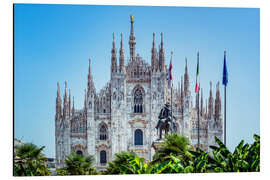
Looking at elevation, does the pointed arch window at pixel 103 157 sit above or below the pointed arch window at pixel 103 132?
below

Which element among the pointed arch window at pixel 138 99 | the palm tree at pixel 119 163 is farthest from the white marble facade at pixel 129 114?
the palm tree at pixel 119 163

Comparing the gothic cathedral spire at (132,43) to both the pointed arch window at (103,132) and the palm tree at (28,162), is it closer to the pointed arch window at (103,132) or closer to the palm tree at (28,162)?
the pointed arch window at (103,132)

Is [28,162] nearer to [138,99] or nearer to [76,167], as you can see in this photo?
[76,167]

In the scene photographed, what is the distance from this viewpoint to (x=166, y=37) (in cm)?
1406

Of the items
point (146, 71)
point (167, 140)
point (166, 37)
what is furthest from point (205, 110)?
point (167, 140)

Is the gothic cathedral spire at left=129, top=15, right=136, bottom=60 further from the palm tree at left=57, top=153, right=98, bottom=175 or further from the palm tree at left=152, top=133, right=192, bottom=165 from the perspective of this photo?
the palm tree at left=57, top=153, right=98, bottom=175

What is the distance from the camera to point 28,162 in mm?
11008

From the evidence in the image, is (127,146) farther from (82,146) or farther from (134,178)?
(134,178)

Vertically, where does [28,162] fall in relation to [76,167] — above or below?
above

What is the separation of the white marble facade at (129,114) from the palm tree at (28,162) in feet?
16.9

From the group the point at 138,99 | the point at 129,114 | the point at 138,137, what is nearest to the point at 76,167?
the point at 138,137

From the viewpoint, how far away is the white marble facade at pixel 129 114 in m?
16.8

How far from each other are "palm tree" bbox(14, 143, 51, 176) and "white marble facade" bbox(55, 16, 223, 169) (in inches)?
203

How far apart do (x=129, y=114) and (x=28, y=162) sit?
6640 mm
